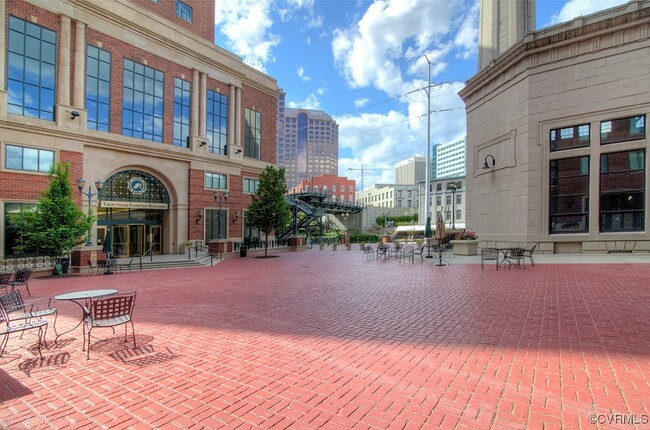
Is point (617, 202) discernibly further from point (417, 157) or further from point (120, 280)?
point (417, 157)

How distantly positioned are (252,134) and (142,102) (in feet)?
34.9

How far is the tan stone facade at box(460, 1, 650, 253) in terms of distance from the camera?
16.8 meters

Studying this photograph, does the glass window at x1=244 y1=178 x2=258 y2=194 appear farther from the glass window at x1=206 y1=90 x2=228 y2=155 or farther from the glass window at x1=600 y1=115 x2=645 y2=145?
the glass window at x1=600 y1=115 x2=645 y2=145

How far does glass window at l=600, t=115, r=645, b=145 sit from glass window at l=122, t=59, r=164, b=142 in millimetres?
28528

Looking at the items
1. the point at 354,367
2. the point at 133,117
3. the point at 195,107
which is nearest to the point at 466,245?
the point at 354,367

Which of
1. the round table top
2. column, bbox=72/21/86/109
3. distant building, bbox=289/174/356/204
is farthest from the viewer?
distant building, bbox=289/174/356/204

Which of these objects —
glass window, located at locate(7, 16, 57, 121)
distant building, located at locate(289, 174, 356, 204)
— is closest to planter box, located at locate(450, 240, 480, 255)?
glass window, located at locate(7, 16, 57, 121)

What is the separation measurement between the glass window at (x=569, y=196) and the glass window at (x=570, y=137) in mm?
764

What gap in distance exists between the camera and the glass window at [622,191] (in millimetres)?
16922

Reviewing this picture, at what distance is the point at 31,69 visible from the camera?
1892 cm

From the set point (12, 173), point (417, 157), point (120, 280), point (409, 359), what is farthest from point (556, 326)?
point (417, 157)

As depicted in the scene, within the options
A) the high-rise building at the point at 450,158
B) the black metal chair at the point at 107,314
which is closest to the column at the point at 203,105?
the black metal chair at the point at 107,314

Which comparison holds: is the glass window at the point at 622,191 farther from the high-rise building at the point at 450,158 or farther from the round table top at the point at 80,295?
the high-rise building at the point at 450,158

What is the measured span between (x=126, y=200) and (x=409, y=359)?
80.5 feet
